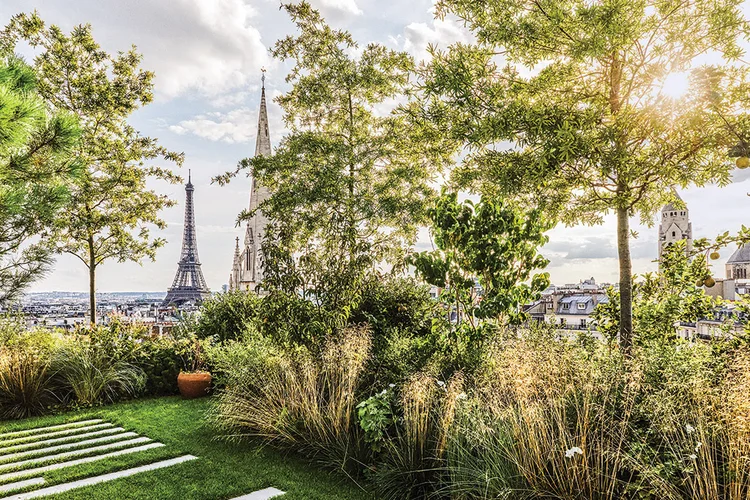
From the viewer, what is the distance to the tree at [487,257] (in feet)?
17.3

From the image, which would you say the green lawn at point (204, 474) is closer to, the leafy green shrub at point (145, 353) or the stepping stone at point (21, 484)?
the stepping stone at point (21, 484)

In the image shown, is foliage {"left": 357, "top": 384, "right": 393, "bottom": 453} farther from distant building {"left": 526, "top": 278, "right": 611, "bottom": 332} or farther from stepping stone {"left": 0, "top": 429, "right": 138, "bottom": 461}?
stepping stone {"left": 0, "top": 429, "right": 138, "bottom": 461}

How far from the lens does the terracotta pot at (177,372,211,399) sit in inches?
262

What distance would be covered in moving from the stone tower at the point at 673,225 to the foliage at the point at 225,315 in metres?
6.68

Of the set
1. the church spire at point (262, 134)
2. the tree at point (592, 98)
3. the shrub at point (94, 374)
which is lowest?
the shrub at point (94, 374)

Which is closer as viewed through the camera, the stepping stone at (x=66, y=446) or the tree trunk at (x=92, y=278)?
the stepping stone at (x=66, y=446)

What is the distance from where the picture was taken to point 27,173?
4.90 meters

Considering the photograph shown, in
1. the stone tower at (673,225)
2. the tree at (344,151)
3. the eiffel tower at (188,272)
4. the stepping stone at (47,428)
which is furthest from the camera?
the eiffel tower at (188,272)

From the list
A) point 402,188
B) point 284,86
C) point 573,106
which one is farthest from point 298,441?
point 284,86

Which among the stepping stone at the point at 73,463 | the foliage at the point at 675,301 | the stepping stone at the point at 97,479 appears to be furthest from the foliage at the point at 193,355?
the foliage at the point at 675,301

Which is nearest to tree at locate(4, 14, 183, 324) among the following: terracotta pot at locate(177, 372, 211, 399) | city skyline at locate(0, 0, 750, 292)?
city skyline at locate(0, 0, 750, 292)

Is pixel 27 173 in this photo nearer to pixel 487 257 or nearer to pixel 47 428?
pixel 47 428

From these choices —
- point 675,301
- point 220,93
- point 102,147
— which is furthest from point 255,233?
point 675,301

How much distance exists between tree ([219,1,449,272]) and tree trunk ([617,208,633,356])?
3.72m
